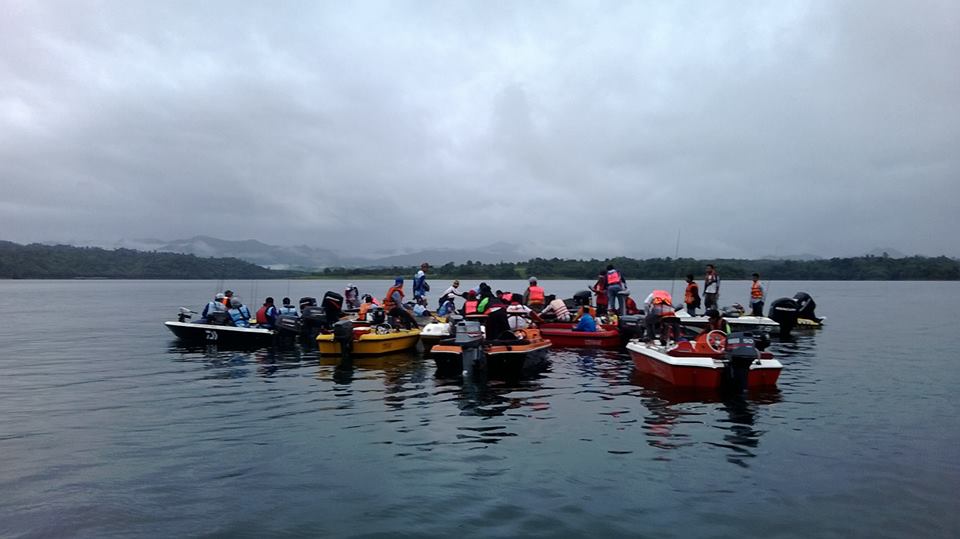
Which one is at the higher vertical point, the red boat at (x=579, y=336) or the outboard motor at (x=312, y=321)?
the outboard motor at (x=312, y=321)

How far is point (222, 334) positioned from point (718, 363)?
62.8 ft

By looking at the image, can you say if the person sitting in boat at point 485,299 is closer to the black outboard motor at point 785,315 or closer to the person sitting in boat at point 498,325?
the person sitting in boat at point 498,325

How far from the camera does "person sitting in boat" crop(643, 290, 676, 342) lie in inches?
705

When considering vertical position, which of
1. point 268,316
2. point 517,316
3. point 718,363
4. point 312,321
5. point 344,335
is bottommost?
point 718,363

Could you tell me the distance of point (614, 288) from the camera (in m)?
26.3

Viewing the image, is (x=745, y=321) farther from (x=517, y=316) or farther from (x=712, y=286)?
(x=517, y=316)

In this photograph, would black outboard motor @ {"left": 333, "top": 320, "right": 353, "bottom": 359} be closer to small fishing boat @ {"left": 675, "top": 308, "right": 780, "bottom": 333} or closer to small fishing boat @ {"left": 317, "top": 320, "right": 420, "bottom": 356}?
small fishing boat @ {"left": 317, "top": 320, "right": 420, "bottom": 356}

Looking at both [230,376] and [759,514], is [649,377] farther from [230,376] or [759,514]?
Answer: [230,376]

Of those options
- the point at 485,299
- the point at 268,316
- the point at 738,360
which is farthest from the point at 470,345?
the point at 268,316

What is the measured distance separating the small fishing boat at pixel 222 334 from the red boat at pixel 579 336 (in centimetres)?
1112

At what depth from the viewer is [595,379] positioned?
17.3 m

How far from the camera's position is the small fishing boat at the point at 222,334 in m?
24.8

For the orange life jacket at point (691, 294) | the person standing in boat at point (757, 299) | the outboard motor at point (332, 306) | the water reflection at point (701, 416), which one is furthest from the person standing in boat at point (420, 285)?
the person standing in boat at point (757, 299)

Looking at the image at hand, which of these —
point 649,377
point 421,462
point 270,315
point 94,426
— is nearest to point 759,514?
point 421,462
